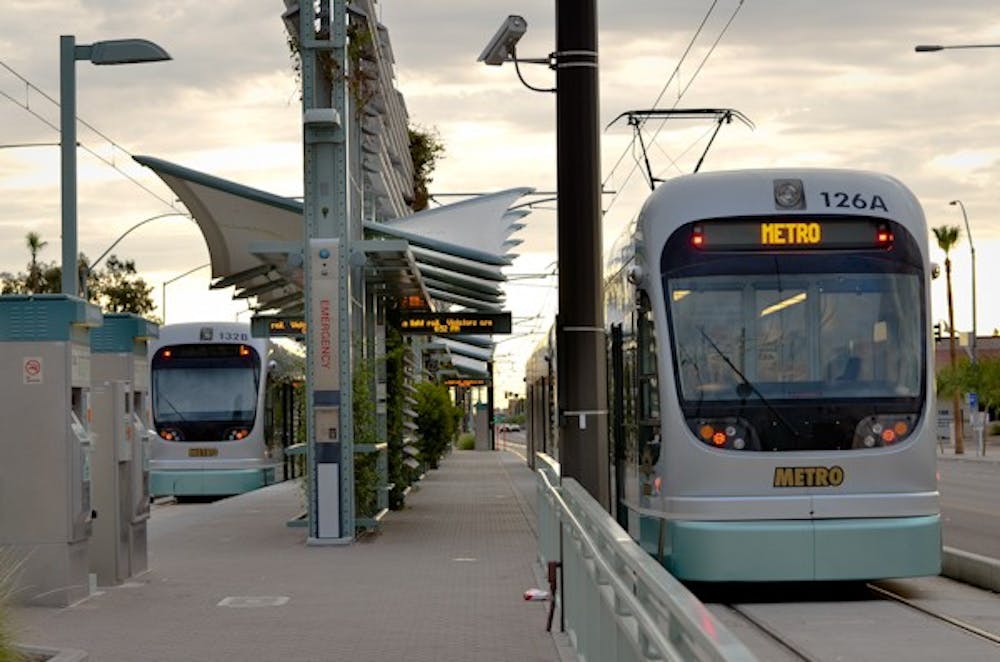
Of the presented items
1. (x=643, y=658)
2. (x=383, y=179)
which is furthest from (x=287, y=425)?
(x=643, y=658)

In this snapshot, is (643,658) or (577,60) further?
(577,60)

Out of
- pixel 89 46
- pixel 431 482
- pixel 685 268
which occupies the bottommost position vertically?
pixel 431 482

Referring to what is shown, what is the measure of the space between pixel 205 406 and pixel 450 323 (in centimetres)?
1011

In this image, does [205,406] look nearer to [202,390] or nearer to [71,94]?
[202,390]

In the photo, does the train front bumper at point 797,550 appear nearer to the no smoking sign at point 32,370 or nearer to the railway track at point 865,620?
the railway track at point 865,620

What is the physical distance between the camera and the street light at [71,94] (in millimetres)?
17672

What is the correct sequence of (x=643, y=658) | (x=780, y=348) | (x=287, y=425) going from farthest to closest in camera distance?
(x=287, y=425) < (x=780, y=348) < (x=643, y=658)

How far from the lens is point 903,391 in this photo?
15.5 m

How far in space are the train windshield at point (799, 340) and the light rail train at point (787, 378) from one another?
0.01m

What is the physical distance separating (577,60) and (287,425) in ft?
96.8

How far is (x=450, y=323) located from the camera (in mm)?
29547

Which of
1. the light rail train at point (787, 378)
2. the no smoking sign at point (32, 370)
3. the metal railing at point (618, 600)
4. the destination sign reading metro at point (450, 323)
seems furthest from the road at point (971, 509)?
the no smoking sign at point (32, 370)

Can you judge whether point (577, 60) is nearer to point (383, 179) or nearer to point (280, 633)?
point (280, 633)

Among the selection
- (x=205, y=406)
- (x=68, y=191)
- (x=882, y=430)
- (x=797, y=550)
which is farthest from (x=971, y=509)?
(x=68, y=191)
